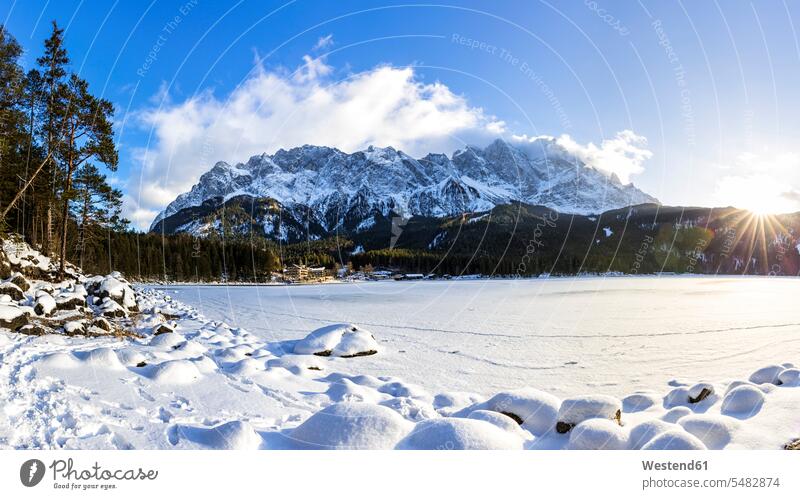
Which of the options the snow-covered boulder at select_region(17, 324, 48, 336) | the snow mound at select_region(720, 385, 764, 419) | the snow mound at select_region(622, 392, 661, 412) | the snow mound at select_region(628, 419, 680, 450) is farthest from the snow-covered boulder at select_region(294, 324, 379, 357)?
the snow mound at select_region(628, 419, 680, 450)

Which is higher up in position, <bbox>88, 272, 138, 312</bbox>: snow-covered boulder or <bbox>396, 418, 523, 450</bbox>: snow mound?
<bbox>88, 272, 138, 312</bbox>: snow-covered boulder

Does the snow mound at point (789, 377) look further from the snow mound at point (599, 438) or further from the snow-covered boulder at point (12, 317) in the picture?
the snow-covered boulder at point (12, 317)

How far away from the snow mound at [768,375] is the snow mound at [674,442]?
256 inches

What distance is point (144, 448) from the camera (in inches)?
186

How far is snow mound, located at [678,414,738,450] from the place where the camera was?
5125 mm

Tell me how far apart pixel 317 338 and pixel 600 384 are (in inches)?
371

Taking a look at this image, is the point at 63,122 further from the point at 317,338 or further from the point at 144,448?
the point at 144,448

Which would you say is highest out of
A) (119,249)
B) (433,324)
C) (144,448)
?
(119,249)

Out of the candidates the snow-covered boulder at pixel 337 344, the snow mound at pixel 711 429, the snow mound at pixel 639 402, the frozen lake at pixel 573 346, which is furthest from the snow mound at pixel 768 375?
the snow-covered boulder at pixel 337 344

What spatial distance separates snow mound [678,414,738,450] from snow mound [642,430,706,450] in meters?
0.68

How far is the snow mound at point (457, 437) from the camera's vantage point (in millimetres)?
4590

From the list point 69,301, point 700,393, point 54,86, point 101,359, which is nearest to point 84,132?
point 54,86
